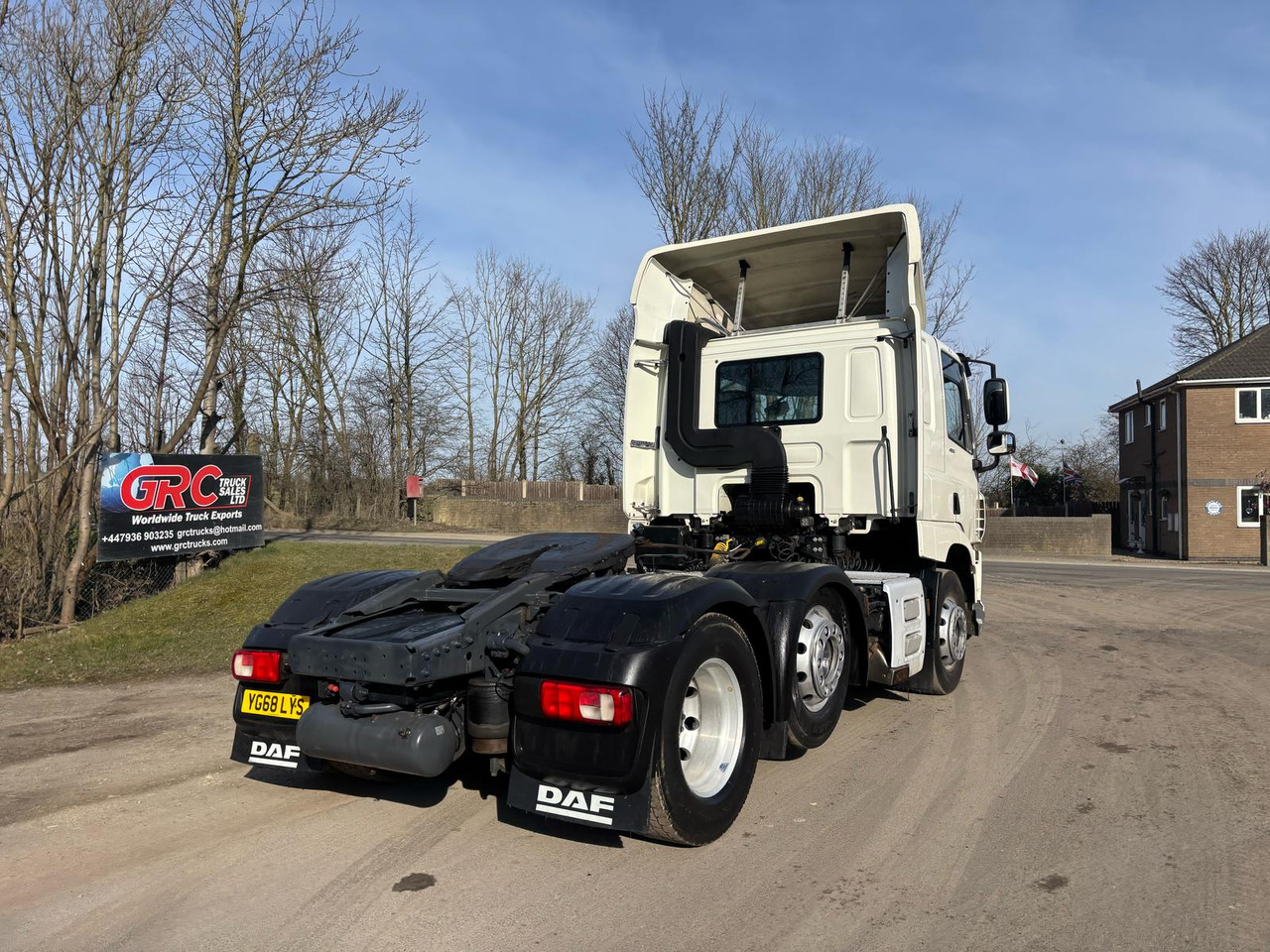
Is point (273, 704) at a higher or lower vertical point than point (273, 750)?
higher

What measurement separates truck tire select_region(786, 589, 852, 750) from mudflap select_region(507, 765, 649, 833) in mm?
1409

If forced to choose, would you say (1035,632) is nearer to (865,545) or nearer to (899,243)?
(865,545)

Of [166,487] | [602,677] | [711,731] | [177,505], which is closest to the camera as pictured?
[602,677]

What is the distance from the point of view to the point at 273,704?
446 centimetres

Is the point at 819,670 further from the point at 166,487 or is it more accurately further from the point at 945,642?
the point at 166,487

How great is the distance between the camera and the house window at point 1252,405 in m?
28.1

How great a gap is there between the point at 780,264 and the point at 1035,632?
6.15 m

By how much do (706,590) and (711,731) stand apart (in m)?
0.71

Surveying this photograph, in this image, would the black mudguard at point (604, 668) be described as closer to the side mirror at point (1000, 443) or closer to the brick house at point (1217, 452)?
the side mirror at point (1000, 443)

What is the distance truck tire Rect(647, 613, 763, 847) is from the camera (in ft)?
12.4

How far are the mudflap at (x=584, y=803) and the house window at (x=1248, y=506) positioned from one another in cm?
3059

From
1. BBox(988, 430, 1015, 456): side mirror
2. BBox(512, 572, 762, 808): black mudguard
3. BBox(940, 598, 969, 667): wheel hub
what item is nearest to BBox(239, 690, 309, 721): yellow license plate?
BBox(512, 572, 762, 808): black mudguard

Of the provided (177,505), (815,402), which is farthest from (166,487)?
(815,402)

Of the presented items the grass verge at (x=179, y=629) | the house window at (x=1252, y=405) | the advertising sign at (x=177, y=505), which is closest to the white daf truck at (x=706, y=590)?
the grass verge at (x=179, y=629)
